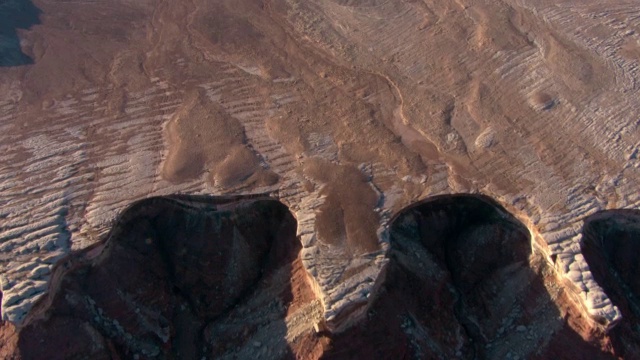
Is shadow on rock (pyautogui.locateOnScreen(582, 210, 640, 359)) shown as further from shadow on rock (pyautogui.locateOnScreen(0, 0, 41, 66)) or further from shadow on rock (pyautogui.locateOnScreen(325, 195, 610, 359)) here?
shadow on rock (pyautogui.locateOnScreen(0, 0, 41, 66))

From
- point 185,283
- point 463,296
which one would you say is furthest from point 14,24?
point 463,296

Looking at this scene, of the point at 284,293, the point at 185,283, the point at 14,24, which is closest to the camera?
the point at 284,293

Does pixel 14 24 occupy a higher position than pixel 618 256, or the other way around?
pixel 14 24

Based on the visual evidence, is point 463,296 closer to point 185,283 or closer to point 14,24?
point 185,283

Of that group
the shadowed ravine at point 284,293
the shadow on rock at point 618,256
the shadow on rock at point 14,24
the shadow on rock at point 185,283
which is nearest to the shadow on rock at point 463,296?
the shadowed ravine at point 284,293

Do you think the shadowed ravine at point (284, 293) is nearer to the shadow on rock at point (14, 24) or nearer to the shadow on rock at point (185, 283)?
the shadow on rock at point (185, 283)

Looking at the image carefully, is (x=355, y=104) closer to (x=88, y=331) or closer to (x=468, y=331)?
(x=468, y=331)

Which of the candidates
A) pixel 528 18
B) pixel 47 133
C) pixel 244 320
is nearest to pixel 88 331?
pixel 244 320
